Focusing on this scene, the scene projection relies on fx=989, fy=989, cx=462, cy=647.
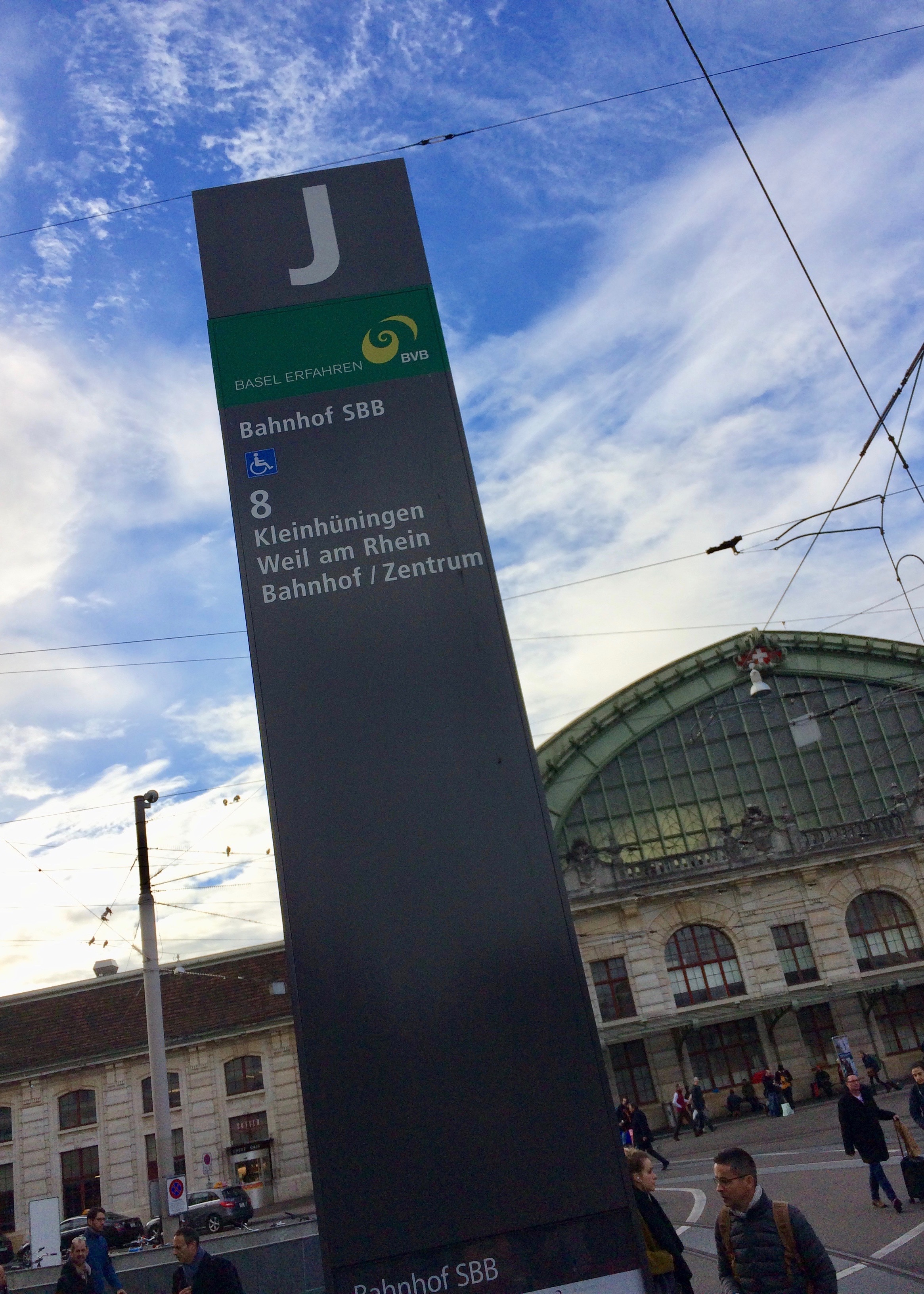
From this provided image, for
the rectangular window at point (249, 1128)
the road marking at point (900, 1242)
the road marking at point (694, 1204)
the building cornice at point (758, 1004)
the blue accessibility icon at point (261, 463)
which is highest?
the blue accessibility icon at point (261, 463)

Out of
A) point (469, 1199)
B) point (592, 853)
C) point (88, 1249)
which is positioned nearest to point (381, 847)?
point (469, 1199)

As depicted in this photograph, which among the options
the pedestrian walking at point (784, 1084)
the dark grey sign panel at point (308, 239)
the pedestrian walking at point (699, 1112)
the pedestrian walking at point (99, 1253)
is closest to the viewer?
the dark grey sign panel at point (308, 239)

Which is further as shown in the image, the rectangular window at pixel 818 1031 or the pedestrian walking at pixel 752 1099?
the rectangular window at pixel 818 1031

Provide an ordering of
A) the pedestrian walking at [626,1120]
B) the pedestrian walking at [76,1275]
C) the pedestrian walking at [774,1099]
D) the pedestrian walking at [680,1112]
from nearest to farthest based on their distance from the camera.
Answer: the pedestrian walking at [76,1275] → the pedestrian walking at [626,1120] → the pedestrian walking at [774,1099] → the pedestrian walking at [680,1112]

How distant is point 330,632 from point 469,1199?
2586 millimetres

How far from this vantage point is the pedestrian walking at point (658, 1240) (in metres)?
6.22

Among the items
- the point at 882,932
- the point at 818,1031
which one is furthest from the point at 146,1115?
the point at 882,932

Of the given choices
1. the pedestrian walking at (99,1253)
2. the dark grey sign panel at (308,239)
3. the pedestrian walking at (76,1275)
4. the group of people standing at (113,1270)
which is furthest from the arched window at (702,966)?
the dark grey sign panel at (308,239)

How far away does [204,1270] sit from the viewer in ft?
24.7

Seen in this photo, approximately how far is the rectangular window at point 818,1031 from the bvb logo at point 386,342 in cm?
3598

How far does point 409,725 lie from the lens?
4.78 meters

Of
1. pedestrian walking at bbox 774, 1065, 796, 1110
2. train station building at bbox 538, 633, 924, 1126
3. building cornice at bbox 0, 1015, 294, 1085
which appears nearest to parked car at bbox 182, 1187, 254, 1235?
building cornice at bbox 0, 1015, 294, 1085

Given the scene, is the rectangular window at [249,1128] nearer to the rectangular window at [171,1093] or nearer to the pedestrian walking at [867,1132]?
the rectangular window at [171,1093]

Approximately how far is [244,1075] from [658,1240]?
35.2 metres
